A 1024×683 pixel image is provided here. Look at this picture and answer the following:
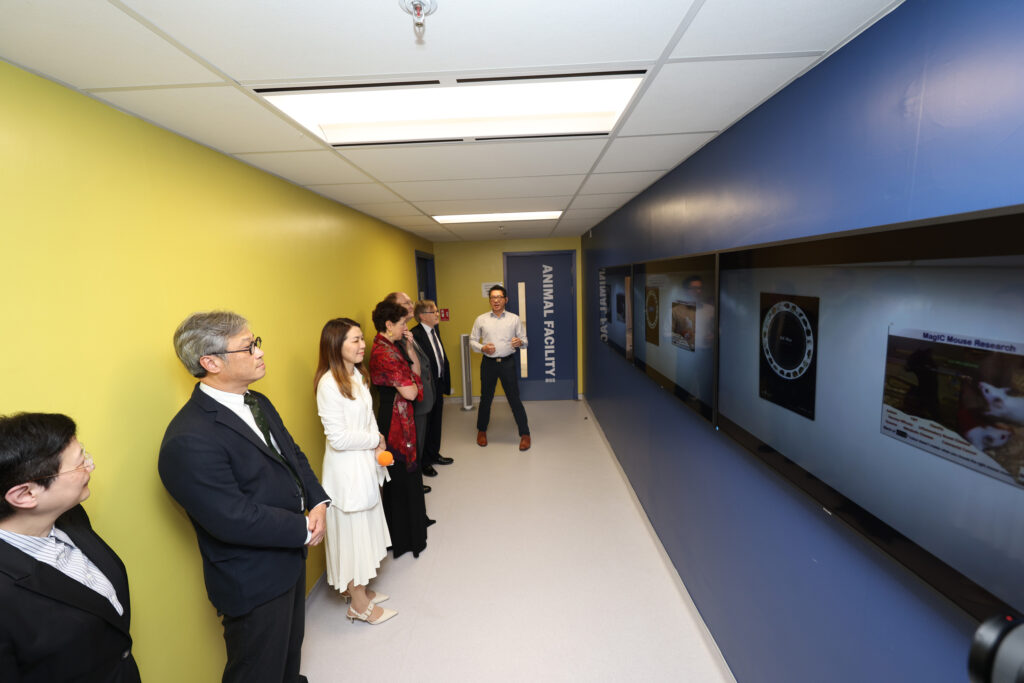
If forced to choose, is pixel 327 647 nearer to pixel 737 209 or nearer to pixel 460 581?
pixel 460 581

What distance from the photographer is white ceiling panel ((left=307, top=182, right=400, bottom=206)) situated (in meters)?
2.71

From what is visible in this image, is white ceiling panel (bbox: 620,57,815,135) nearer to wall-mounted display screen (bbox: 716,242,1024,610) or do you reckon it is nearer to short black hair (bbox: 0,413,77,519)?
wall-mounted display screen (bbox: 716,242,1024,610)

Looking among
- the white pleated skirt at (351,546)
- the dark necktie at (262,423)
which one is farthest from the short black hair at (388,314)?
the dark necktie at (262,423)

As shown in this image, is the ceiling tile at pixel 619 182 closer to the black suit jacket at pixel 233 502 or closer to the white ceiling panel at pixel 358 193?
the white ceiling panel at pixel 358 193

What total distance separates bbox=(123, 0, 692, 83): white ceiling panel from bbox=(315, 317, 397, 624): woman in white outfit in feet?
4.97

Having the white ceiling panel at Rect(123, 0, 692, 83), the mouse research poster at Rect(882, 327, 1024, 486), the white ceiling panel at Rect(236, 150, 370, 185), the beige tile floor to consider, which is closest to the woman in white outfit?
the beige tile floor

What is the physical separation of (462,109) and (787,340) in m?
1.45

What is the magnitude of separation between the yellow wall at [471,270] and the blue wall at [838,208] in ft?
14.1

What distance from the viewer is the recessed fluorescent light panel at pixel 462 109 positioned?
1.50 m

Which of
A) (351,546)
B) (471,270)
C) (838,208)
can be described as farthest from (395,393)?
(471,270)

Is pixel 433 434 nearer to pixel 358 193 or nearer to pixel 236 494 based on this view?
pixel 358 193

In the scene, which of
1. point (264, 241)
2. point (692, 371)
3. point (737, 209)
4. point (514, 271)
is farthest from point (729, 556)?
point (514, 271)

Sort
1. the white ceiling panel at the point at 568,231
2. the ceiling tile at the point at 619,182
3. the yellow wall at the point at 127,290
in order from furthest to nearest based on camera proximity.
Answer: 1. the white ceiling panel at the point at 568,231
2. the ceiling tile at the point at 619,182
3. the yellow wall at the point at 127,290

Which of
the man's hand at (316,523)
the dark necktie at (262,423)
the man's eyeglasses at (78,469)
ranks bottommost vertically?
the man's hand at (316,523)
